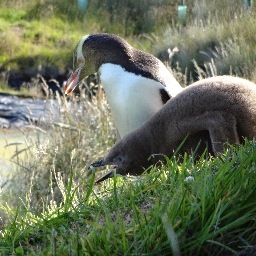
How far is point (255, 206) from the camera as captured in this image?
2.36 m

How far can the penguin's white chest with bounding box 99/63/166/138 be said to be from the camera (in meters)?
4.61

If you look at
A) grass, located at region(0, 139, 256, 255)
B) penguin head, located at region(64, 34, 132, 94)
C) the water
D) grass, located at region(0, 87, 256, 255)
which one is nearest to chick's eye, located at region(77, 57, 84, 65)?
penguin head, located at region(64, 34, 132, 94)

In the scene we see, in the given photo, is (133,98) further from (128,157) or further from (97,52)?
(128,157)

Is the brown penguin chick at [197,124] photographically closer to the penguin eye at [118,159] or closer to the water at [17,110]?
the penguin eye at [118,159]

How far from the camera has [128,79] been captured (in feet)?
15.3

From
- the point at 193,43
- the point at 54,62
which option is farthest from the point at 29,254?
the point at 54,62

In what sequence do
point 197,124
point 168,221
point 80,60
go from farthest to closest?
point 80,60 → point 197,124 → point 168,221

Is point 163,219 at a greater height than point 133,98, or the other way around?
point 163,219

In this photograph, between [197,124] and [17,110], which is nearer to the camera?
[197,124]

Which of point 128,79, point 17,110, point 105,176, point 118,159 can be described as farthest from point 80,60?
point 17,110

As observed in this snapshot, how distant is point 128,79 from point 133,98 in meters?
0.14

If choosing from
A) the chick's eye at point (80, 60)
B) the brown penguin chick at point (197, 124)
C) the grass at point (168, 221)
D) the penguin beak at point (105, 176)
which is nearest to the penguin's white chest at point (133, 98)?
the chick's eye at point (80, 60)

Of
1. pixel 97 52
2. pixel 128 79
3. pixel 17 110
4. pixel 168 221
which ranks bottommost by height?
pixel 17 110

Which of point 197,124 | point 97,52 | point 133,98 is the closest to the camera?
point 197,124
